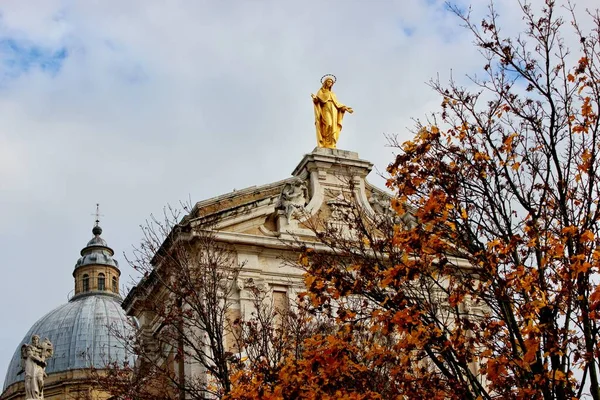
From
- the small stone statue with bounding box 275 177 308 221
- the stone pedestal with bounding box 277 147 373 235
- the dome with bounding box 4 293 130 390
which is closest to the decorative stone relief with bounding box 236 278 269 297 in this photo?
the stone pedestal with bounding box 277 147 373 235

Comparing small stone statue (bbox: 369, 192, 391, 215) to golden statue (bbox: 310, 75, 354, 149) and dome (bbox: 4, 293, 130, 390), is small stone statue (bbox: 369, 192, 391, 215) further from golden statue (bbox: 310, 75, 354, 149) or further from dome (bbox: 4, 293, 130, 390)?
dome (bbox: 4, 293, 130, 390)

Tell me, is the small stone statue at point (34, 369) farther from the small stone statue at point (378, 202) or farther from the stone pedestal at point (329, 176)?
the small stone statue at point (378, 202)

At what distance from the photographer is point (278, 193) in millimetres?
29109

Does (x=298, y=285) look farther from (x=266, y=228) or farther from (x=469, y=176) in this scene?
(x=469, y=176)

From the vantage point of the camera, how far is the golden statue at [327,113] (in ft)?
100

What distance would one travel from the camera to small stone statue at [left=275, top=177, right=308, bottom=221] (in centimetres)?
2844

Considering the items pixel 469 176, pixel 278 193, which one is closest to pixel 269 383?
pixel 469 176

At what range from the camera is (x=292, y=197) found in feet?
94.6

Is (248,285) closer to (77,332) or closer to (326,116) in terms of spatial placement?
(326,116)

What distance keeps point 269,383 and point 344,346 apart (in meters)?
3.12

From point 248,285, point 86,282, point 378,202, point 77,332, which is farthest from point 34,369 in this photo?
point 86,282

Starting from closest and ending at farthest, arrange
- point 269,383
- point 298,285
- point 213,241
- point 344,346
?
point 344,346, point 269,383, point 213,241, point 298,285

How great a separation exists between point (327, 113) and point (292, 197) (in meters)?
3.33

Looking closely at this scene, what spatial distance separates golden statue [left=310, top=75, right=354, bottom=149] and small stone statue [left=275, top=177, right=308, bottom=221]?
1918 millimetres
